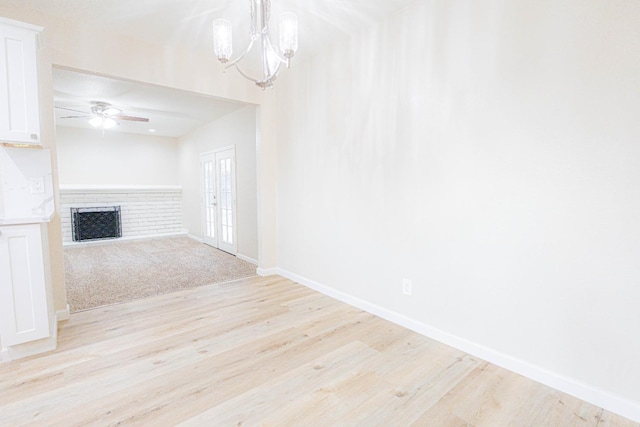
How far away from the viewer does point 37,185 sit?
102 inches

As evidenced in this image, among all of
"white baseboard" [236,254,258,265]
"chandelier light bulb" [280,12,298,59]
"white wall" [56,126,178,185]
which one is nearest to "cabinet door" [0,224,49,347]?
"chandelier light bulb" [280,12,298,59]

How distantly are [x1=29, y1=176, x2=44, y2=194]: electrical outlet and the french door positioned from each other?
3018 millimetres

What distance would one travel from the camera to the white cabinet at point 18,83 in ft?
6.98

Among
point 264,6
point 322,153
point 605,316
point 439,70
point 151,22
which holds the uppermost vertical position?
point 151,22

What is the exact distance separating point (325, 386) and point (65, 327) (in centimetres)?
236

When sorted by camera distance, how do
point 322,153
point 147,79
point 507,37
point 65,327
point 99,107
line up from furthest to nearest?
point 99,107, point 322,153, point 147,79, point 65,327, point 507,37

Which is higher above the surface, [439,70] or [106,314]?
[439,70]

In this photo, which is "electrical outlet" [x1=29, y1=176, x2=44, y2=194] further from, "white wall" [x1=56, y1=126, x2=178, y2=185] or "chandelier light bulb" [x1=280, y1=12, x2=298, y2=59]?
"white wall" [x1=56, y1=126, x2=178, y2=185]

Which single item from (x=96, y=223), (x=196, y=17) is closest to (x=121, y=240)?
(x=96, y=223)

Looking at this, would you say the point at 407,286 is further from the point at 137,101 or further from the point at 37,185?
the point at 137,101

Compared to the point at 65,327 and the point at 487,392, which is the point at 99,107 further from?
the point at 487,392

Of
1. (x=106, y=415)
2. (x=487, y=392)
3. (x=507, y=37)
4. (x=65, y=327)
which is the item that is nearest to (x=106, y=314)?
(x=65, y=327)

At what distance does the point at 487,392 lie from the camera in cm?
184

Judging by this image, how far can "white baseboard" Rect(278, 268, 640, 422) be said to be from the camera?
1.67m
